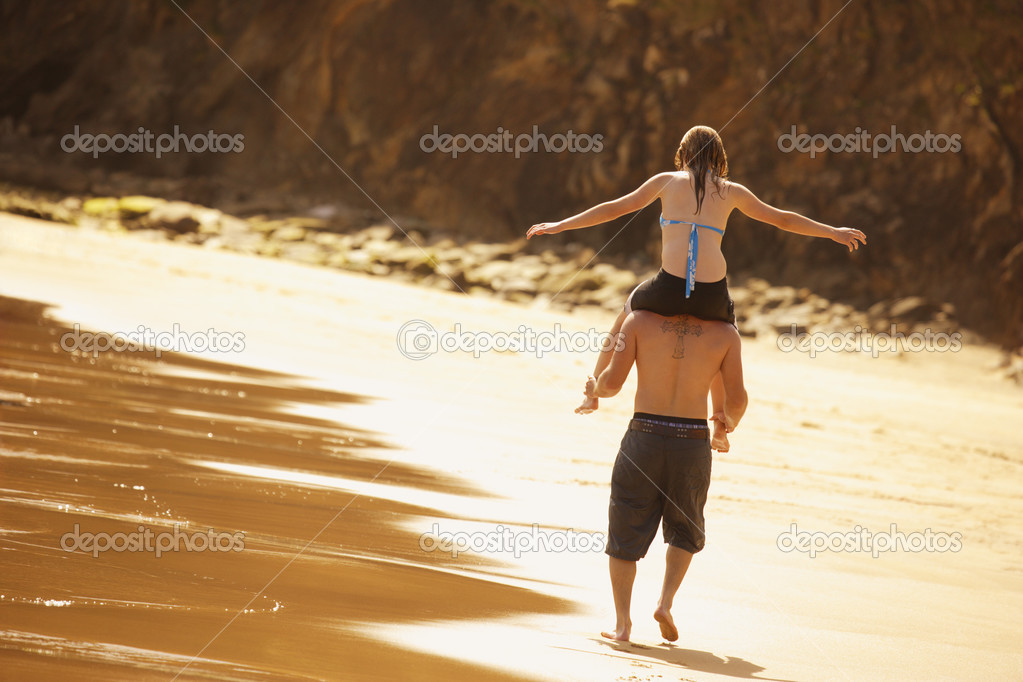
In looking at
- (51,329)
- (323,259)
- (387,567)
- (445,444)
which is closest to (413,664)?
(387,567)

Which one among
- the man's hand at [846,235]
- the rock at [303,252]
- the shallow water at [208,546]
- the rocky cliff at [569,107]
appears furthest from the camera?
the rocky cliff at [569,107]

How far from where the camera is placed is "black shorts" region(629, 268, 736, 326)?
3.70 meters

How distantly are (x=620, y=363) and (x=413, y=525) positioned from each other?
4.35 feet

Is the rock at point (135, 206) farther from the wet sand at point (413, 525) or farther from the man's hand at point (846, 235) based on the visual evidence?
the man's hand at point (846, 235)

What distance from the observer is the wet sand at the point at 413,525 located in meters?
2.96

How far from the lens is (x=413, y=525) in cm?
453

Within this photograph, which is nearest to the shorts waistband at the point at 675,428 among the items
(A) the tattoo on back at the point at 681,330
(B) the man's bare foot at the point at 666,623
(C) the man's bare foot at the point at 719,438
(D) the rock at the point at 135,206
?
(C) the man's bare foot at the point at 719,438

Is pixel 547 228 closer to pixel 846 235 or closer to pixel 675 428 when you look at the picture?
pixel 675 428

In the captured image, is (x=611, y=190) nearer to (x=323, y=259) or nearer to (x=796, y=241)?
(x=796, y=241)

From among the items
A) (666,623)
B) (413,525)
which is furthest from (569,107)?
(666,623)

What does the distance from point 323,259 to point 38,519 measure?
796 inches

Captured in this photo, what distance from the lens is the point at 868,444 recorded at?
Answer: 942 centimetres

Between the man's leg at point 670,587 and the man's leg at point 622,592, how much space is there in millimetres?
22

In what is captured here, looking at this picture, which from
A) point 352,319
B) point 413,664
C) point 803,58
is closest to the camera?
point 413,664
